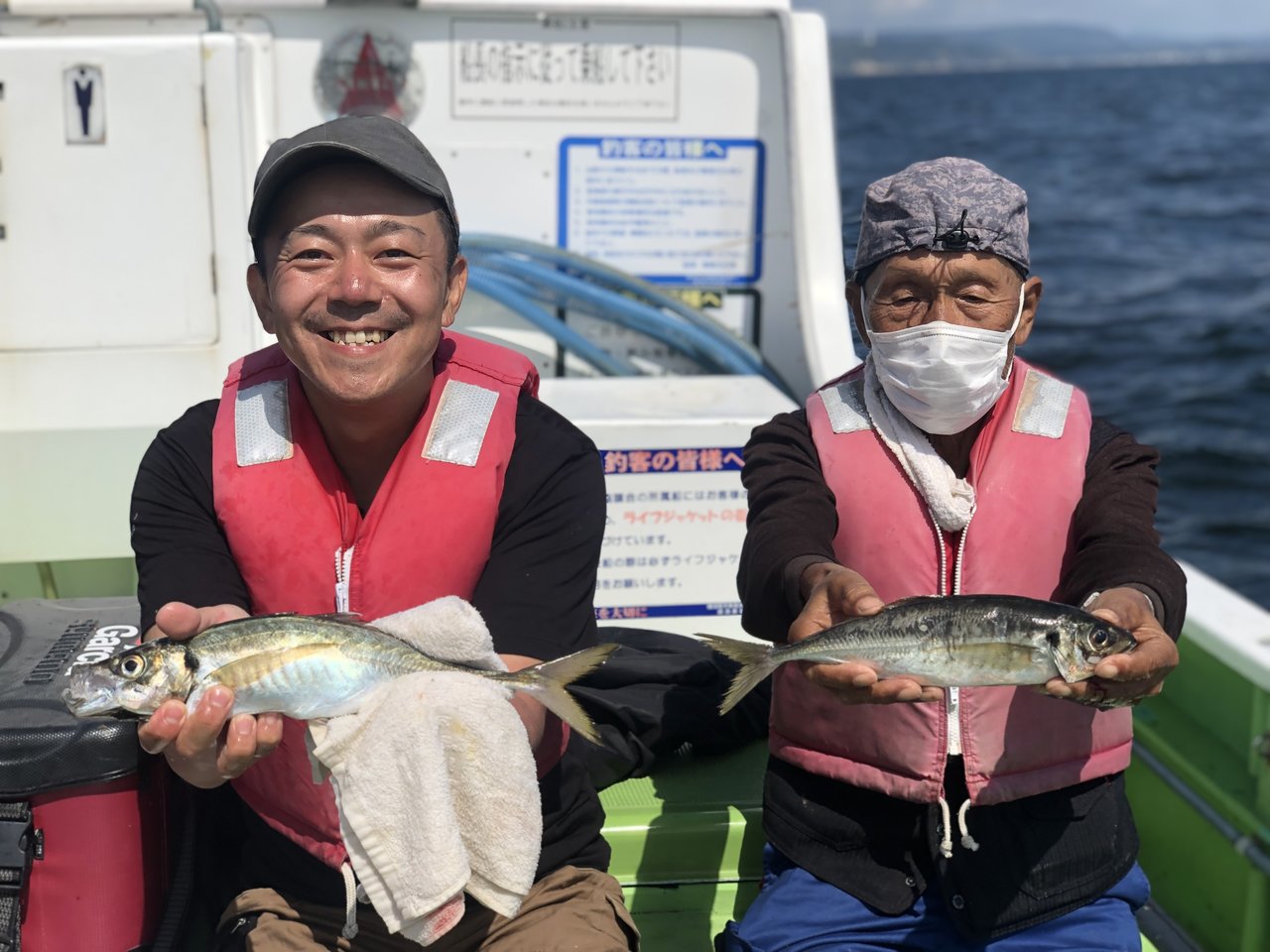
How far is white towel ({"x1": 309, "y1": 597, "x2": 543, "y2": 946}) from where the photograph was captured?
2.19 m

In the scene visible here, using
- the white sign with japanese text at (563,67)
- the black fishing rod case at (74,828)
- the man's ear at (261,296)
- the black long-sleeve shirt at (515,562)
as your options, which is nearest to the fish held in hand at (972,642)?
the black long-sleeve shirt at (515,562)

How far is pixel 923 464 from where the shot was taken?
275 centimetres

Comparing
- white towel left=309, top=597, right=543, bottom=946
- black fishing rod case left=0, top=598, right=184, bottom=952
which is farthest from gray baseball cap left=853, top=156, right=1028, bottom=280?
black fishing rod case left=0, top=598, right=184, bottom=952

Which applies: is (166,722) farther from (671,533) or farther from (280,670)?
(671,533)

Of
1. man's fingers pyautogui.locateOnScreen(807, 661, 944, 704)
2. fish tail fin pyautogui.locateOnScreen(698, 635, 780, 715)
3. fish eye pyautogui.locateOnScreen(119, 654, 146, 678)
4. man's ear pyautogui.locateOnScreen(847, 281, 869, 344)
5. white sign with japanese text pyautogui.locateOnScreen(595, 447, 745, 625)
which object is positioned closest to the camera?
fish eye pyautogui.locateOnScreen(119, 654, 146, 678)

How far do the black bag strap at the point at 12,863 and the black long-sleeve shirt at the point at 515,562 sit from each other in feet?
1.38

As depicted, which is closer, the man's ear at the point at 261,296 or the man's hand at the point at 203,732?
the man's hand at the point at 203,732

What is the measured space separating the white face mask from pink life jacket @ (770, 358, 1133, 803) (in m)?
0.10

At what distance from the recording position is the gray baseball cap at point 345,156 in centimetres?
247

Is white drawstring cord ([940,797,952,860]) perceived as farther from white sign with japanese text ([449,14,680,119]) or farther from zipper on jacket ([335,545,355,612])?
white sign with japanese text ([449,14,680,119])

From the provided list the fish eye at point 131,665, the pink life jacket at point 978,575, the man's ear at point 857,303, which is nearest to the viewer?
the fish eye at point 131,665

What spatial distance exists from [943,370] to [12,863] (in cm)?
203

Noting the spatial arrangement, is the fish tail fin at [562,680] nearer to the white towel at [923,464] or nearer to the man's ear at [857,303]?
the white towel at [923,464]

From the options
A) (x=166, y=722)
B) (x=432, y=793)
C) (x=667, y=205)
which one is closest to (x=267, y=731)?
(x=166, y=722)
